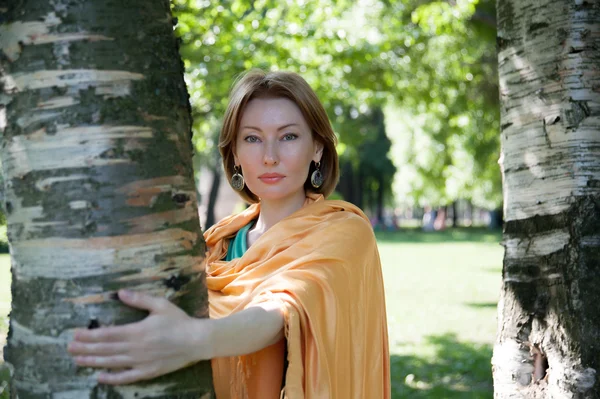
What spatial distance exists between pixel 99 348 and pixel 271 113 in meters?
1.16

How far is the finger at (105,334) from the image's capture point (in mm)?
1391

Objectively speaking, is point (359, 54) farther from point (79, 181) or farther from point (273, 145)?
point (79, 181)

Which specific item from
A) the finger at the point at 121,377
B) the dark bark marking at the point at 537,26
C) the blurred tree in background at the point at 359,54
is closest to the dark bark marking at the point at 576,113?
the dark bark marking at the point at 537,26

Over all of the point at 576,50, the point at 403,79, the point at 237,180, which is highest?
the point at 403,79

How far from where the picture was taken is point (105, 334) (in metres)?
1.39

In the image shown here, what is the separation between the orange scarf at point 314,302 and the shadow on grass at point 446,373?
4173mm

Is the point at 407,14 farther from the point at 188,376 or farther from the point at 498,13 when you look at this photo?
the point at 188,376

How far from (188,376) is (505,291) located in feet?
5.99

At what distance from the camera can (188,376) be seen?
4.99 feet

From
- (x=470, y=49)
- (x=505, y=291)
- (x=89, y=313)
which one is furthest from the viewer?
(x=470, y=49)

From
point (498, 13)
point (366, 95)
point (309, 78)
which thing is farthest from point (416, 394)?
point (366, 95)

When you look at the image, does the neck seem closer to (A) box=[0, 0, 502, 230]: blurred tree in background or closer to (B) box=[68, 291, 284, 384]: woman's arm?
(B) box=[68, 291, 284, 384]: woman's arm

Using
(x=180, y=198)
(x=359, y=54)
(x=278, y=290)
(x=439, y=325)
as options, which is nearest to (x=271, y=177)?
(x=278, y=290)

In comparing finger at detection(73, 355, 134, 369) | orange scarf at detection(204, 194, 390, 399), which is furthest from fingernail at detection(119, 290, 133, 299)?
orange scarf at detection(204, 194, 390, 399)
